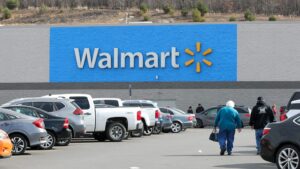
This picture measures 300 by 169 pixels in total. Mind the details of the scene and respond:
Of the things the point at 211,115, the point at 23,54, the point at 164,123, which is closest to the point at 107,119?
the point at 164,123

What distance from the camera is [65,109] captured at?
30406mm

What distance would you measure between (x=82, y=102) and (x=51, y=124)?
189 inches

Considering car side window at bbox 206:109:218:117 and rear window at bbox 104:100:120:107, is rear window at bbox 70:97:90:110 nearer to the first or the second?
rear window at bbox 104:100:120:107

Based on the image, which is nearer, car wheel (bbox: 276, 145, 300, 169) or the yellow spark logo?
car wheel (bbox: 276, 145, 300, 169)

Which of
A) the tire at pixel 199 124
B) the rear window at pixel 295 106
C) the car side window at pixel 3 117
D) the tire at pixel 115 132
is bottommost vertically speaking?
the tire at pixel 199 124

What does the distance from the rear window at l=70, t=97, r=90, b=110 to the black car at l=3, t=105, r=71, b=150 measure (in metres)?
4.05

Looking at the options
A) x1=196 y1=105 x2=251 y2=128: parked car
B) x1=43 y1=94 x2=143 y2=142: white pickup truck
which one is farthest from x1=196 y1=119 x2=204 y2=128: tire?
x1=43 y1=94 x2=143 y2=142: white pickup truck

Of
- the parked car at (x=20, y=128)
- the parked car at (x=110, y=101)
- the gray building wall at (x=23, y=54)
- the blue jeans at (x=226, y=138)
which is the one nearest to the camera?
the parked car at (x=20, y=128)

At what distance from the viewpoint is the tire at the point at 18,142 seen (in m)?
24.4

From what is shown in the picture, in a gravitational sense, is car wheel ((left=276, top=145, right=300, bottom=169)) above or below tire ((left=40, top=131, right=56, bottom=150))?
above

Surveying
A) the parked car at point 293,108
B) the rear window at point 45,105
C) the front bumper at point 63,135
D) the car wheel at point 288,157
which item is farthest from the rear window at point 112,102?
the car wheel at point 288,157

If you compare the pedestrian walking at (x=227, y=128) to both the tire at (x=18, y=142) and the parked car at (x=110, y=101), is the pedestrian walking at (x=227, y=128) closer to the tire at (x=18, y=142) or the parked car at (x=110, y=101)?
the tire at (x=18, y=142)

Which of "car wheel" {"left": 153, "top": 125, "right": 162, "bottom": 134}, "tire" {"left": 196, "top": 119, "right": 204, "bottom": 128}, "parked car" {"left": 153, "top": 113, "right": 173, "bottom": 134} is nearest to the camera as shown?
"car wheel" {"left": 153, "top": 125, "right": 162, "bottom": 134}

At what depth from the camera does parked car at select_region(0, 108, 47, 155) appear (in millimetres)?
24391
